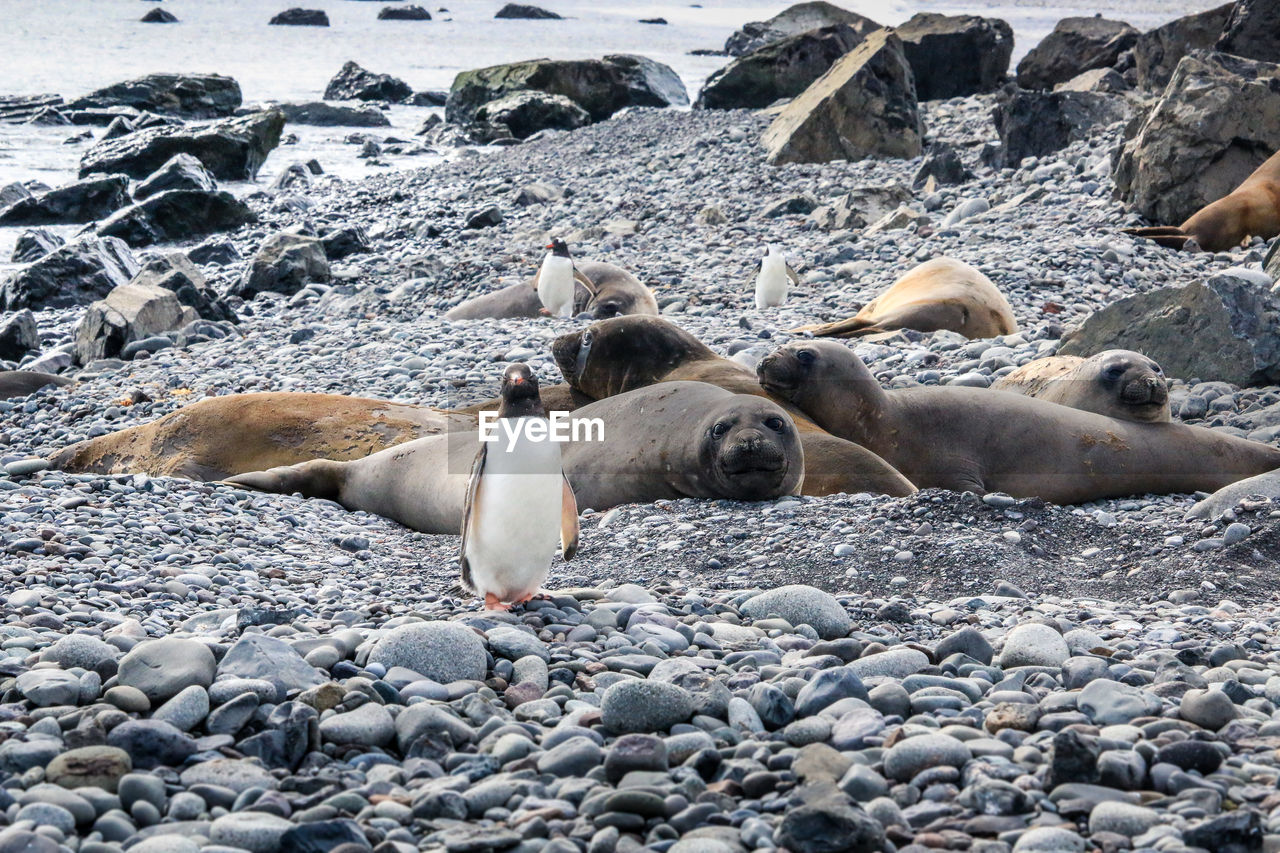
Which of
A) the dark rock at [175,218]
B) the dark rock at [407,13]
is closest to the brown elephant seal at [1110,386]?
the dark rock at [175,218]

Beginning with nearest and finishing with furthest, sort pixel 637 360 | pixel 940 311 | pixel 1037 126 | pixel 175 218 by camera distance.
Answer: pixel 637 360
pixel 940 311
pixel 1037 126
pixel 175 218

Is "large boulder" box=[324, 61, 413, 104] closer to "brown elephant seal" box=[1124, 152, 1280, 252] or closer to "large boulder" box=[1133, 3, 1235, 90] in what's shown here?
"large boulder" box=[1133, 3, 1235, 90]

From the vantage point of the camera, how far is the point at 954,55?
25.0 meters

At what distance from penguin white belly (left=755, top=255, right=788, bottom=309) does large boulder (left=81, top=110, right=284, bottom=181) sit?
45.5ft

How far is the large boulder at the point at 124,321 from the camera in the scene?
34.2ft

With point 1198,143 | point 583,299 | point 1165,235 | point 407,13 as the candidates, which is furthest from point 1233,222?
point 407,13

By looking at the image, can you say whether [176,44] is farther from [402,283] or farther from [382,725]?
[382,725]

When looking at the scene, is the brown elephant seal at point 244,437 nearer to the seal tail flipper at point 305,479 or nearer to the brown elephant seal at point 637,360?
the seal tail flipper at point 305,479

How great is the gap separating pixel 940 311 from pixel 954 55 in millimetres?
17635

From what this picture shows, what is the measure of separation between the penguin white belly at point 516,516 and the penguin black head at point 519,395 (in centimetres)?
6

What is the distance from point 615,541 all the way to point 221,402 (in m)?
3.00

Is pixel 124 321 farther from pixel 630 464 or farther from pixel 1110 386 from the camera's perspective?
pixel 1110 386

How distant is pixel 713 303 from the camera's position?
1134 centimetres

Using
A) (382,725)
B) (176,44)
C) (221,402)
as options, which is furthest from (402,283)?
(176,44)
